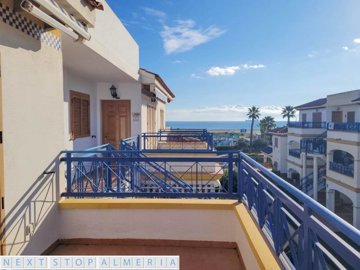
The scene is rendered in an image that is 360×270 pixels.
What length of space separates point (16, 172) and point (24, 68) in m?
1.25

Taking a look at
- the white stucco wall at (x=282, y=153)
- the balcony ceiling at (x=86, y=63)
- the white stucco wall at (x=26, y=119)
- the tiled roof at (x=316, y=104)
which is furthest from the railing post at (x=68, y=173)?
the white stucco wall at (x=282, y=153)

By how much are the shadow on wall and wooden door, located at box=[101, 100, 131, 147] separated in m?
6.52

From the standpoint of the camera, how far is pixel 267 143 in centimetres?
5600

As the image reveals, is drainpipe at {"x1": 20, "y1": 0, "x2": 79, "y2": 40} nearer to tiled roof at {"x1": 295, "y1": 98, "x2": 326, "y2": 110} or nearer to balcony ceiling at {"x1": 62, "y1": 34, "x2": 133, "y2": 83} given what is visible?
balcony ceiling at {"x1": 62, "y1": 34, "x2": 133, "y2": 83}

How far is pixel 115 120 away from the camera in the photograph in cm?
1034

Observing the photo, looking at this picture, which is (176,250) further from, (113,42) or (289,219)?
(113,42)

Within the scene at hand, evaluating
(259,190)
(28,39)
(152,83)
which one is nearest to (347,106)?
(152,83)

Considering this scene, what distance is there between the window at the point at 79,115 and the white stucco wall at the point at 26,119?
14.5 feet

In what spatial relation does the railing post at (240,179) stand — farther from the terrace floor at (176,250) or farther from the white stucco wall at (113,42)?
the white stucco wall at (113,42)

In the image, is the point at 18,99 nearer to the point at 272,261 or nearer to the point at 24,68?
the point at 24,68

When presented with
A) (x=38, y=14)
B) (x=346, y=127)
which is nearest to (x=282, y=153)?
(x=346, y=127)

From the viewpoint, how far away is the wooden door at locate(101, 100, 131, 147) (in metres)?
10.2

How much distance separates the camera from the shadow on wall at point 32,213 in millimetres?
2965

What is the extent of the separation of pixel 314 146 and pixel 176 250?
80.3ft
